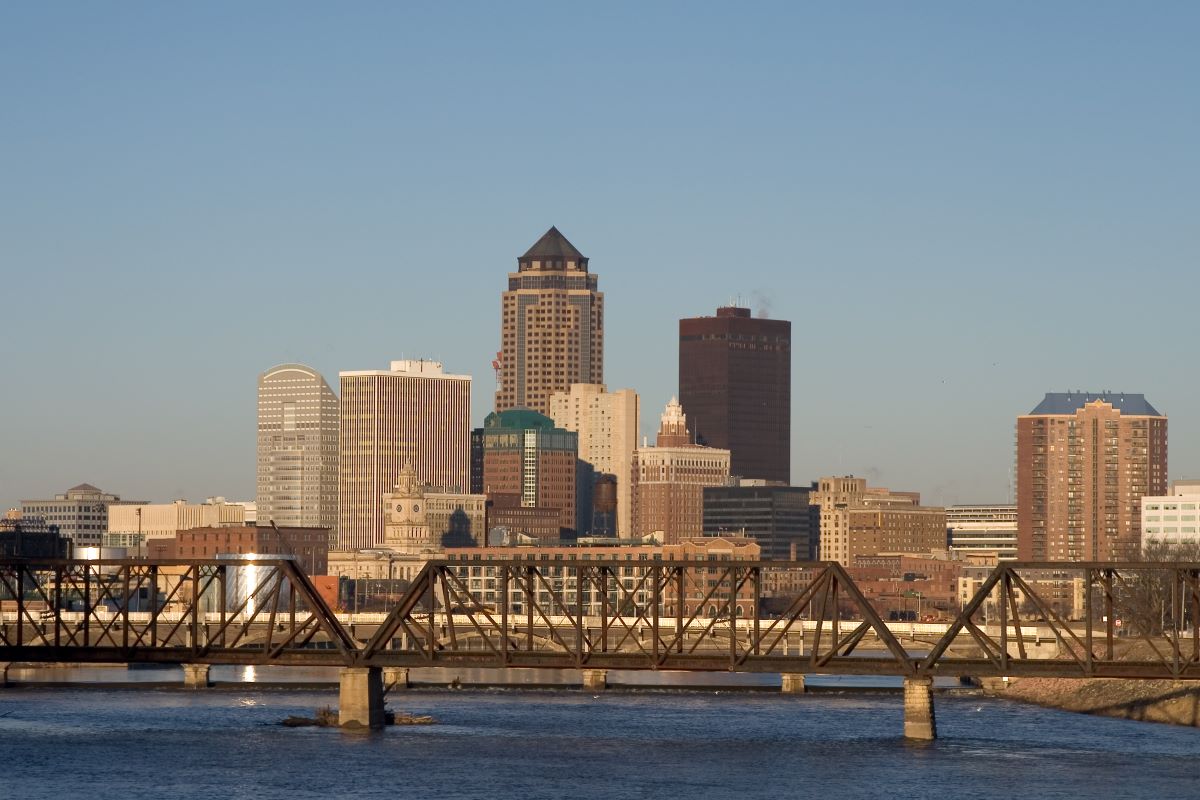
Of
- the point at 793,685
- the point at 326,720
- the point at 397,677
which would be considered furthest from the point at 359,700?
the point at 793,685

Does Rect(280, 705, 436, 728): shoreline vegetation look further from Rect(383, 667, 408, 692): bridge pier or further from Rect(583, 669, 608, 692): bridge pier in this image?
Rect(583, 669, 608, 692): bridge pier

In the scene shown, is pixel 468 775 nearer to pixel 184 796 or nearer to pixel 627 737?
pixel 184 796

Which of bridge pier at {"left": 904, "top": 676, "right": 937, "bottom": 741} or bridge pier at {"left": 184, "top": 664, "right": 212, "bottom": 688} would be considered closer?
bridge pier at {"left": 904, "top": 676, "right": 937, "bottom": 741}

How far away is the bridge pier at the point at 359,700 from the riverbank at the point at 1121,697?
156 ft

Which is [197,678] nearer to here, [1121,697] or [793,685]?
[793,685]

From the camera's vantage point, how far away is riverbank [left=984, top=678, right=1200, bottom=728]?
152500mm

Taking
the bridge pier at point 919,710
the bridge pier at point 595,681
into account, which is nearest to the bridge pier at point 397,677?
the bridge pier at point 595,681

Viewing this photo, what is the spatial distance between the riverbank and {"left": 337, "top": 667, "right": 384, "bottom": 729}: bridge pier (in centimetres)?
4749

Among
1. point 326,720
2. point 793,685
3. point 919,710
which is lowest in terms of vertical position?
point 793,685

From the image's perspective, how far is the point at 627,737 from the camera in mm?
139500

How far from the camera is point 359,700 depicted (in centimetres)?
13700

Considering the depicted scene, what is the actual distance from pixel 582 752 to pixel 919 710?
61.9 ft

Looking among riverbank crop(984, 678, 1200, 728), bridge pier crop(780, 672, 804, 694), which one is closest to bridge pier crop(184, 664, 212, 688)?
bridge pier crop(780, 672, 804, 694)

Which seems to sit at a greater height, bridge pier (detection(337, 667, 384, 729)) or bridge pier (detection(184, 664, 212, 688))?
bridge pier (detection(337, 667, 384, 729))
